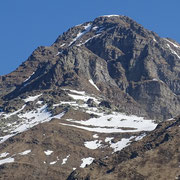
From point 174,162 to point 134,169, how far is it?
13.5m

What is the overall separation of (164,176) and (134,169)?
12916mm

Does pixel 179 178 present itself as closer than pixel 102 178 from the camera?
Yes

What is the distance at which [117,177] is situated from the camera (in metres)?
196

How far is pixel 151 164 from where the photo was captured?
199 metres

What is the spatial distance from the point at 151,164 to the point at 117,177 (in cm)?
1279

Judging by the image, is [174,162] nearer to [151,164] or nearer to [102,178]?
[151,164]

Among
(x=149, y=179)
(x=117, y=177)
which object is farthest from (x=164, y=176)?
(x=117, y=177)

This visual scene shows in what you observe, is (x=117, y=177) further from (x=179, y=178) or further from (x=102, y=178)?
(x=179, y=178)

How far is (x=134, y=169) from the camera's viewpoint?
197m

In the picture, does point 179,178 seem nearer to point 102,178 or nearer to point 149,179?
point 149,179

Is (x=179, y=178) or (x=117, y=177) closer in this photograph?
(x=179, y=178)

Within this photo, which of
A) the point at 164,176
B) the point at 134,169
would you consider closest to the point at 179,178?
the point at 164,176

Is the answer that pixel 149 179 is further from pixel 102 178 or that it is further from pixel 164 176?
pixel 102 178

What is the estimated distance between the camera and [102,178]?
19875 cm
